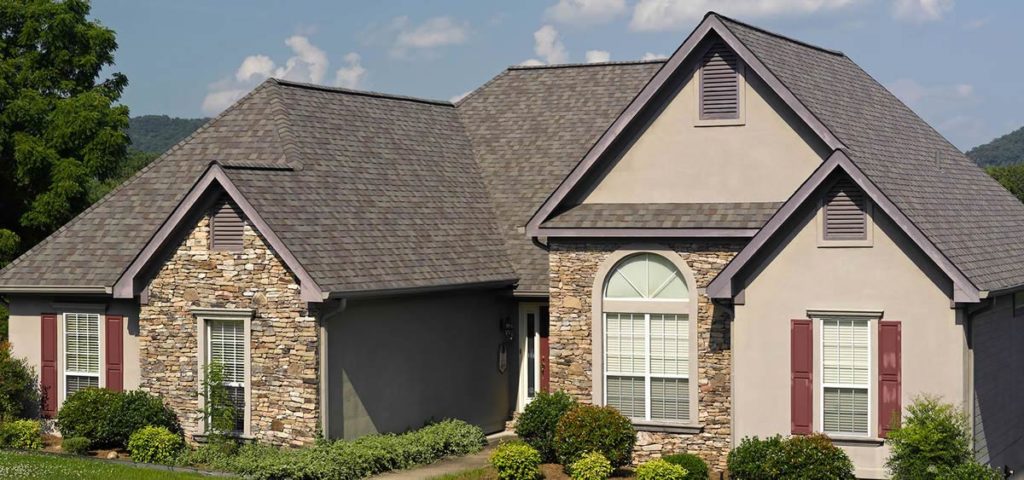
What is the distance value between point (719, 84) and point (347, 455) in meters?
9.32

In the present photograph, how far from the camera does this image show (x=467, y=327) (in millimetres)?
27250

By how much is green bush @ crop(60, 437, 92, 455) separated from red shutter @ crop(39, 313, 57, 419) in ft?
7.32

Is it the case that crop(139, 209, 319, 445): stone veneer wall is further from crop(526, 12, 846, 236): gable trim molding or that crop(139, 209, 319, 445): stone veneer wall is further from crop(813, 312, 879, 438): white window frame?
crop(813, 312, 879, 438): white window frame

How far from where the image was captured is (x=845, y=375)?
2130 centimetres

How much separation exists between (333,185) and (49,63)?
19139 mm

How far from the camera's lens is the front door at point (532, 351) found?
28.2 m

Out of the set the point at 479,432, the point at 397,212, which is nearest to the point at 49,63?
the point at 397,212

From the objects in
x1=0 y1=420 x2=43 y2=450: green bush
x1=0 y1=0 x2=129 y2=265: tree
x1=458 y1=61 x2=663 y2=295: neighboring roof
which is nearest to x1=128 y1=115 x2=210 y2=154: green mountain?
x1=0 y1=0 x2=129 y2=265: tree

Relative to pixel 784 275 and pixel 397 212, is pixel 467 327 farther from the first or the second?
pixel 784 275

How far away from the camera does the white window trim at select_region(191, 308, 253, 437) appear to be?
23719 mm

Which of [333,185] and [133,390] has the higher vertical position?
[333,185]

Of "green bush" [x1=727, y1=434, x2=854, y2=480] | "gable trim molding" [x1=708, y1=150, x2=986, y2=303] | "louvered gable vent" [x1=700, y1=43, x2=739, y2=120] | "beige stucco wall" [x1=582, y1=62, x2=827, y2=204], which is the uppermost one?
"louvered gable vent" [x1=700, y1=43, x2=739, y2=120]

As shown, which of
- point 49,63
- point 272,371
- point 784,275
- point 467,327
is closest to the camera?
point 784,275

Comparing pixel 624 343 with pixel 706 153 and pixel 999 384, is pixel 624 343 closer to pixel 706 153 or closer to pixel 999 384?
pixel 706 153
